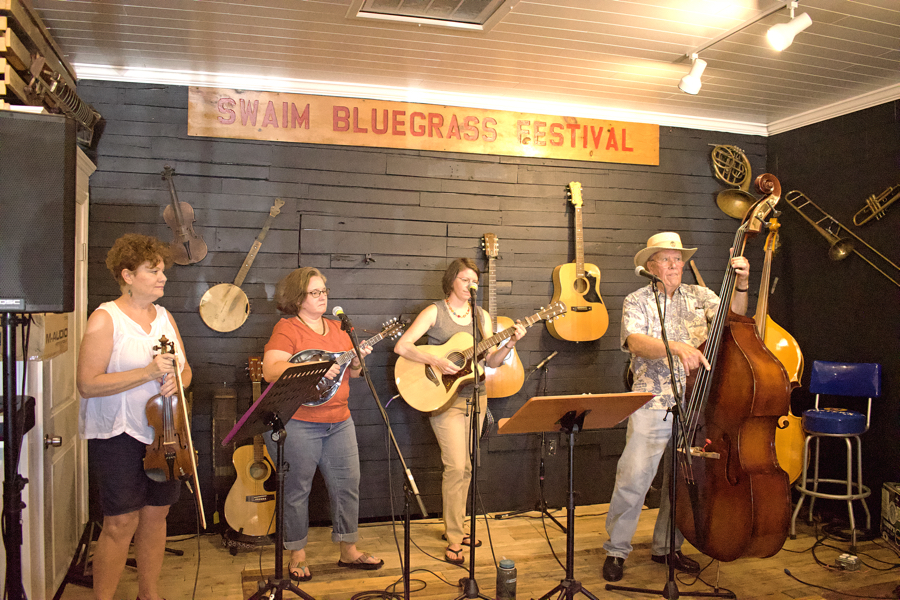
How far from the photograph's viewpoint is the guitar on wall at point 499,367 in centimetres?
430

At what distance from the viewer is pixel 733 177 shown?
5035 millimetres

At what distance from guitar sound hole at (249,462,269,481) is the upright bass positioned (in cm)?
237

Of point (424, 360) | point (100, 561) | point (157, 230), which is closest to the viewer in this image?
point (100, 561)

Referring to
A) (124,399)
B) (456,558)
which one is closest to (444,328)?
(456,558)

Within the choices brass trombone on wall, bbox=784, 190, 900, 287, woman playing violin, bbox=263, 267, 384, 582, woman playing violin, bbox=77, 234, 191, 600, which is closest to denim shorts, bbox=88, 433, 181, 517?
woman playing violin, bbox=77, 234, 191, 600

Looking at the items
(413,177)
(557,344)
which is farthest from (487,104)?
(557,344)

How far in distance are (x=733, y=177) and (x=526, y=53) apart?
7.54ft

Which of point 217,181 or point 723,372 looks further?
point 217,181

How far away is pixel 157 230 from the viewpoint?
3.99 m

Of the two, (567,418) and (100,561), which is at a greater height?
(567,418)

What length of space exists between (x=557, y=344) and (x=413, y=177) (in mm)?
1607

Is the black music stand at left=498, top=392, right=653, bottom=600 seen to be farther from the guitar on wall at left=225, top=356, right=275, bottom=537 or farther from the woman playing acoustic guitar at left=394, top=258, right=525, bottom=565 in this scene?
the guitar on wall at left=225, top=356, right=275, bottom=537

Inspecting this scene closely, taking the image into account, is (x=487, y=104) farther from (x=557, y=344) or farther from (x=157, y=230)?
(x=157, y=230)

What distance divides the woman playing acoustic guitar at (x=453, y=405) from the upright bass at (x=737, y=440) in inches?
44.2
